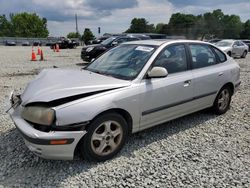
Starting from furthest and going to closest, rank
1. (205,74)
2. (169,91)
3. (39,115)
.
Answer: (205,74), (169,91), (39,115)

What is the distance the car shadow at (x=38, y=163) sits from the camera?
296 cm

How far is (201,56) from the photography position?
466cm

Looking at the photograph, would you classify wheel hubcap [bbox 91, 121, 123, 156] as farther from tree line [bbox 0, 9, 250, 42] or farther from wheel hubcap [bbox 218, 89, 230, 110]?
tree line [bbox 0, 9, 250, 42]

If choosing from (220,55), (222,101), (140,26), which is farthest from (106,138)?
(140,26)

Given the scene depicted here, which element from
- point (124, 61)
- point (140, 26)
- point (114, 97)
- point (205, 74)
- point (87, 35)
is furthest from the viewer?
point (140, 26)

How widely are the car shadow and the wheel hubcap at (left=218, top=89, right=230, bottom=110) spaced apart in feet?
5.05

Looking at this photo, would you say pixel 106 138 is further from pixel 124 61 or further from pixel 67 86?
pixel 124 61

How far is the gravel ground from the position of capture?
2.95 meters

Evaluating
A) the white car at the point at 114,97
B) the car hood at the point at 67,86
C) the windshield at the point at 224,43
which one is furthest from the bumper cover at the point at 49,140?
the windshield at the point at 224,43

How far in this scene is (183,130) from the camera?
172 inches

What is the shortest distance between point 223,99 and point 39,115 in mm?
3714

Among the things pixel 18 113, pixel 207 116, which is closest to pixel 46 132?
pixel 18 113

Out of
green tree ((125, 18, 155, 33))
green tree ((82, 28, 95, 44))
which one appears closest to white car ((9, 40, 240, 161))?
green tree ((82, 28, 95, 44))

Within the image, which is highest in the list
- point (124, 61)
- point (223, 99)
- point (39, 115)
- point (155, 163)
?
point (124, 61)
